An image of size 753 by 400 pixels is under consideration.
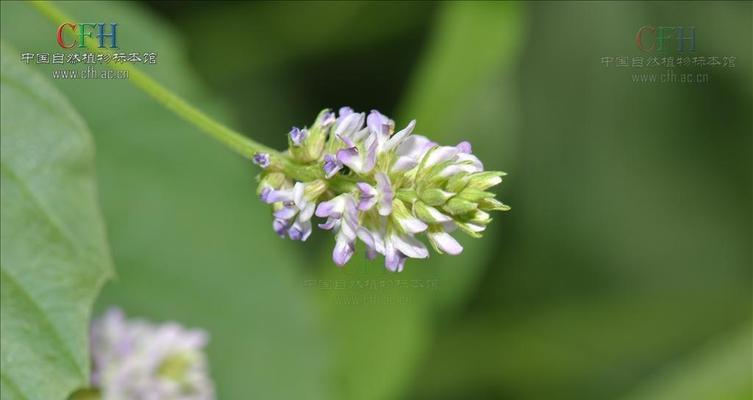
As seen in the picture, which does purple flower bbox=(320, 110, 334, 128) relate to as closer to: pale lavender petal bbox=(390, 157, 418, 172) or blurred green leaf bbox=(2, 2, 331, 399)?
pale lavender petal bbox=(390, 157, 418, 172)

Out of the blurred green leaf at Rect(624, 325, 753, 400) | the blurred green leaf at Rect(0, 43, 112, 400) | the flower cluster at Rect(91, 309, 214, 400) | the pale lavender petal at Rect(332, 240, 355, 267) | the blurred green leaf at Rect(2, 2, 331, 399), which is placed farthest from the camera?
the blurred green leaf at Rect(624, 325, 753, 400)

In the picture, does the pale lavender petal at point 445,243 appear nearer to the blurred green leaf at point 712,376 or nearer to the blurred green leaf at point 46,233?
the blurred green leaf at point 46,233

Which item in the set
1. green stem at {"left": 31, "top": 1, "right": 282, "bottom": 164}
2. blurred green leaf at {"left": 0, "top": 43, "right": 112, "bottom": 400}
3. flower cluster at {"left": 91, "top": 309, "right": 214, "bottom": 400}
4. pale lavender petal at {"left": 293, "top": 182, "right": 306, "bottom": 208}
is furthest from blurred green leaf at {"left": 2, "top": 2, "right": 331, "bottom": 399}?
pale lavender petal at {"left": 293, "top": 182, "right": 306, "bottom": 208}

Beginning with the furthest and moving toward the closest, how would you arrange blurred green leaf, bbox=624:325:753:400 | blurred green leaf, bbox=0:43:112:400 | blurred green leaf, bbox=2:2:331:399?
1. blurred green leaf, bbox=624:325:753:400
2. blurred green leaf, bbox=2:2:331:399
3. blurred green leaf, bbox=0:43:112:400

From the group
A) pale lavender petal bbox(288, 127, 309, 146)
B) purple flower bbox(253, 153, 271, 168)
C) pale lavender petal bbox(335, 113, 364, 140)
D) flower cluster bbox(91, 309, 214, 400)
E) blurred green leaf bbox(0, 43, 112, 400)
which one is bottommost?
flower cluster bbox(91, 309, 214, 400)

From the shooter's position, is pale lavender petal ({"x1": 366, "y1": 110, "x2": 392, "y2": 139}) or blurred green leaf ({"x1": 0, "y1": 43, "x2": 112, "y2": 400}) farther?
blurred green leaf ({"x1": 0, "y1": 43, "x2": 112, "y2": 400})

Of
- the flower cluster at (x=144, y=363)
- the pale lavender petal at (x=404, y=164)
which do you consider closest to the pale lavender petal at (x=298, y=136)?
the pale lavender petal at (x=404, y=164)
